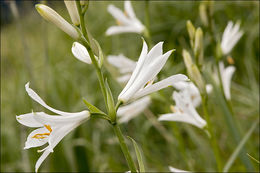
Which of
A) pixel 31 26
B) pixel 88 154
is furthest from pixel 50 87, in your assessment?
pixel 31 26

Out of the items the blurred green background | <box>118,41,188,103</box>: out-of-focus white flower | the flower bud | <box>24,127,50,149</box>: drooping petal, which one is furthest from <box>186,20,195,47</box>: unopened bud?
<box>24,127,50,149</box>: drooping petal

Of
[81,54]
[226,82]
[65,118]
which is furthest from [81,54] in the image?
[226,82]

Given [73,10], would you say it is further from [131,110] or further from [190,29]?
[131,110]

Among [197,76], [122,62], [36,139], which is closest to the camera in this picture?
[36,139]

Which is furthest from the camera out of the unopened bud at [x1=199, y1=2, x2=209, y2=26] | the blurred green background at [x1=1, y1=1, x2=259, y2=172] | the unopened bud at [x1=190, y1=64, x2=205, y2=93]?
the blurred green background at [x1=1, y1=1, x2=259, y2=172]

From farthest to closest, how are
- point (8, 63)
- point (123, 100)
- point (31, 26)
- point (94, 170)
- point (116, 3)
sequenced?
point (31, 26), point (8, 63), point (116, 3), point (94, 170), point (123, 100)

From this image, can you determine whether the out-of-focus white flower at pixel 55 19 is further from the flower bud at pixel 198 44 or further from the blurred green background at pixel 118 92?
the blurred green background at pixel 118 92

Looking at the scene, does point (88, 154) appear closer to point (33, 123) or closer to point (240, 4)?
point (33, 123)

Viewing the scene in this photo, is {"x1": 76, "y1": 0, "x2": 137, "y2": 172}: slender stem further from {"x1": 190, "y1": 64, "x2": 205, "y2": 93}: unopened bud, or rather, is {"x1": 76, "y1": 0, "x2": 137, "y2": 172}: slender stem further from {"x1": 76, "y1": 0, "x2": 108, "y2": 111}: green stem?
{"x1": 190, "y1": 64, "x2": 205, "y2": 93}: unopened bud
